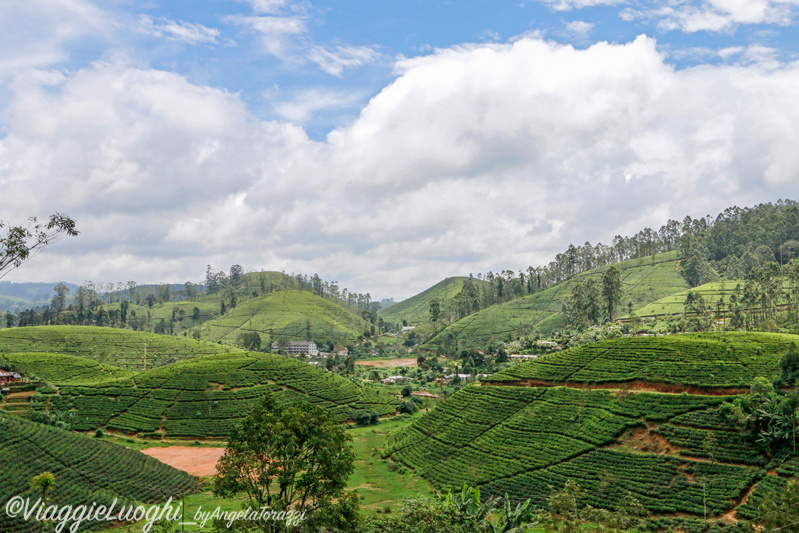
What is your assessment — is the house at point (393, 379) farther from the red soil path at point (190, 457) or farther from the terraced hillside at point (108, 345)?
the red soil path at point (190, 457)

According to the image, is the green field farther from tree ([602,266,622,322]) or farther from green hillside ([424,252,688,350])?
green hillside ([424,252,688,350])

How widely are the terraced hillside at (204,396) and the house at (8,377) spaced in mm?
6566

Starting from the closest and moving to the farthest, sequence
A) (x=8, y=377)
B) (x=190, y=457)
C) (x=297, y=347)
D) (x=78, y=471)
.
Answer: (x=78, y=471) → (x=190, y=457) → (x=8, y=377) → (x=297, y=347)

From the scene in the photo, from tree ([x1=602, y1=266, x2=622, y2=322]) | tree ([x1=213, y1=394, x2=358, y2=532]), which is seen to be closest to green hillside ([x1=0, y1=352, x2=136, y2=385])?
tree ([x1=213, y1=394, x2=358, y2=532])

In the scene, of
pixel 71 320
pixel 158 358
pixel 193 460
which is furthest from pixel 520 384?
pixel 71 320

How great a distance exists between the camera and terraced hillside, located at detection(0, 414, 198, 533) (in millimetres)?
40281

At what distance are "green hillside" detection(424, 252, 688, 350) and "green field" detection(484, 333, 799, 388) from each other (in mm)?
79061

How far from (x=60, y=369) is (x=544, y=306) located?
456 ft

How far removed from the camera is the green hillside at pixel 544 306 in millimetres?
154375

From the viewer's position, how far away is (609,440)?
46.9 meters

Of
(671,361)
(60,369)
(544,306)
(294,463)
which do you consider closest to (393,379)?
(60,369)

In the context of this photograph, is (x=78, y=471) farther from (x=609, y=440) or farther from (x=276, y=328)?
(x=276, y=328)

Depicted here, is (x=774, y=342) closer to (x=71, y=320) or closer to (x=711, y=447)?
(x=711, y=447)

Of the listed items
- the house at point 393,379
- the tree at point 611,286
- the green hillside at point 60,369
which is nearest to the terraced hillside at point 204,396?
the green hillside at point 60,369
